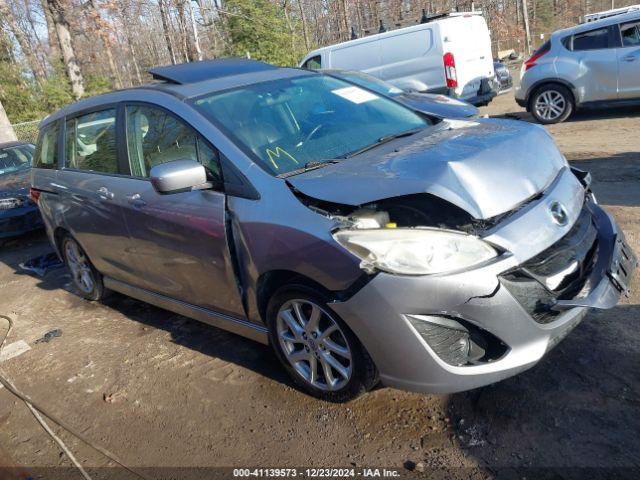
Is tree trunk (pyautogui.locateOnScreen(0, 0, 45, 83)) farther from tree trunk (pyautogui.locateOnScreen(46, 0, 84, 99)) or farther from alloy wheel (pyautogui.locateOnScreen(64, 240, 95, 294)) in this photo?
alloy wheel (pyautogui.locateOnScreen(64, 240, 95, 294))

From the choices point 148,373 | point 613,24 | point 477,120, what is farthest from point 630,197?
point 613,24

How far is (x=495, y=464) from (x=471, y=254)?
935 mm

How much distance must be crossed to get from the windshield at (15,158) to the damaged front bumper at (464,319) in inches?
323

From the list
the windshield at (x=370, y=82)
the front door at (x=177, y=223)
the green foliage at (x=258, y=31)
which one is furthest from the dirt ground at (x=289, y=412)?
the green foliage at (x=258, y=31)

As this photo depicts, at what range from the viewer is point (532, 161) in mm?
2963

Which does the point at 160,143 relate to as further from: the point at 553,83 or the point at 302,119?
the point at 553,83

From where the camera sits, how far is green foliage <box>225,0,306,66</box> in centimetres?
2300

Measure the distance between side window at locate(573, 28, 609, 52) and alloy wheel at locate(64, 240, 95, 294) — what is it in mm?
8832

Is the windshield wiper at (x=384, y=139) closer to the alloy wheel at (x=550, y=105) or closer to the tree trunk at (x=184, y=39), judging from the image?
the alloy wheel at (x=550, y=105)

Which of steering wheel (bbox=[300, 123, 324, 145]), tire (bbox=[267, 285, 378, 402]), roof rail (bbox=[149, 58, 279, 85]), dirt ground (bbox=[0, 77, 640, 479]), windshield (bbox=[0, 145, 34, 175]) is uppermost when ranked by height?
roof rail (bbox=[149, 58, 279, 85])

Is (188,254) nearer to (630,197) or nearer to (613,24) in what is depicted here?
(630,197)

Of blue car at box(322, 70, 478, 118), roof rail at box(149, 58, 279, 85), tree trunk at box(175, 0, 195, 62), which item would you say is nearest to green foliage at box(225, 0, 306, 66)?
tree trunk at box(175, 0, 195, 62)

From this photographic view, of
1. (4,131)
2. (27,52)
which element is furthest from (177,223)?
(27,52)

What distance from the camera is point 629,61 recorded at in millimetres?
9109
